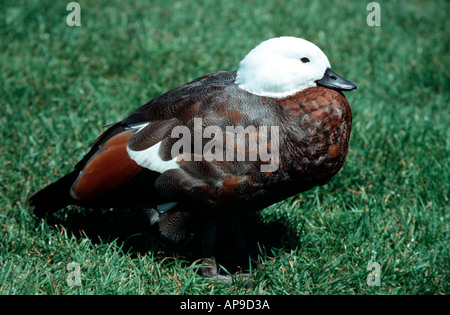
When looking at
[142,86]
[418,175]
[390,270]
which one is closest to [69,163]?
[142,86]

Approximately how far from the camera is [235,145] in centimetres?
252

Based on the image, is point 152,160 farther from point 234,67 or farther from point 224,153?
point 234,67

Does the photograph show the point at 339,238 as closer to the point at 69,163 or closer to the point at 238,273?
the point at 238,273

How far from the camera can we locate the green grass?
2895mm

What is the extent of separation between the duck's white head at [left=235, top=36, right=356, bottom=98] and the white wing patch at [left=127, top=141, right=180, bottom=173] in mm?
537

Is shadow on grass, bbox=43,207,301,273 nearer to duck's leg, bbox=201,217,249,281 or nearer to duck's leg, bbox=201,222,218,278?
duck's leg, bbox=201,217,249,281

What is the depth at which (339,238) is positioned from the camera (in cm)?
320

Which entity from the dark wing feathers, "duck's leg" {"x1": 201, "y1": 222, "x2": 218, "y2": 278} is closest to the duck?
the dark wing feathers

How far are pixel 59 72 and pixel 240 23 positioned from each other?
2090 millimetres

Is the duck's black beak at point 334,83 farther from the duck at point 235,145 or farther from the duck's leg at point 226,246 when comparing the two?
the duck's leg at point 226,246

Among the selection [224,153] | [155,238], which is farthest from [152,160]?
[155,238]

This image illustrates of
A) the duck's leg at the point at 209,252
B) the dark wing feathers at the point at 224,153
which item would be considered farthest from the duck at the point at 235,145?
the duck's leg at the point at 209,252

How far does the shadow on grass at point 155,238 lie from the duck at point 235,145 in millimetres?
386

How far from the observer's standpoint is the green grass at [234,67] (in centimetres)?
289
